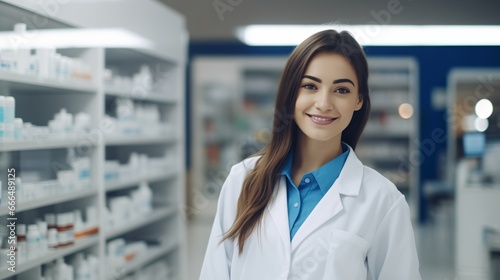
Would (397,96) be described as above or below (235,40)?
below

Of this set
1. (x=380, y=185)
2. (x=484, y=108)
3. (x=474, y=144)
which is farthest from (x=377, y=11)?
(x=380, y=185)

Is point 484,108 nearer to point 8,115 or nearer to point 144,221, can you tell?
point 144,221

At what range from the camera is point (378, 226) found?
1425 millimetres

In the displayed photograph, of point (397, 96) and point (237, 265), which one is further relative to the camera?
point (397, 96)

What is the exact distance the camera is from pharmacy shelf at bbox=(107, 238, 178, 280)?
3.13m

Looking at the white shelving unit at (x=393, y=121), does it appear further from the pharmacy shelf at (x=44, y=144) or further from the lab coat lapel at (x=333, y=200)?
the lab coat lapel at (x=333, y=200)

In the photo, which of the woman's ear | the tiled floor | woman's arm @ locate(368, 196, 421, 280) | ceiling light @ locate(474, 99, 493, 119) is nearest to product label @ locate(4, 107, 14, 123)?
the woman's ear

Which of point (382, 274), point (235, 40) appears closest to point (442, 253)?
point (382, 274)

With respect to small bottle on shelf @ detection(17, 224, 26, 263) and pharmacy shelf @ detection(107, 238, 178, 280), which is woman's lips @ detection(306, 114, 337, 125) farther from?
pharmacy shelf @ detection(107, 238, 178, 280)

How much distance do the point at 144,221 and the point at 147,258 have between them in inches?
11.2

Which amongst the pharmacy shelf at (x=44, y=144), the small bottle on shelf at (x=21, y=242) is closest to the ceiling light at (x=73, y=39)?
the pharmacy shelf at (x=44, y=144)

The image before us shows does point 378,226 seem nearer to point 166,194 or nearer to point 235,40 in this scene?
point 166,194

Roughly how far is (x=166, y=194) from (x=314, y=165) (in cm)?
246

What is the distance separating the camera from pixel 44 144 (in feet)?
7.25
